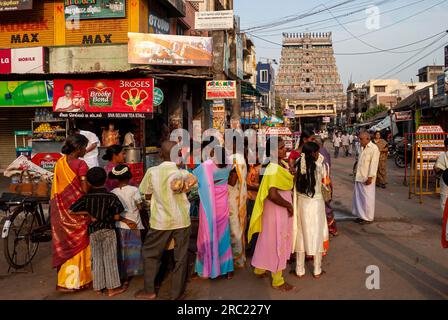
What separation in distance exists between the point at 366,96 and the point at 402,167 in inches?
2064

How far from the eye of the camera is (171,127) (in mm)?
14469

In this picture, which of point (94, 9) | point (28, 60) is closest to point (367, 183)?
point (94, 9)

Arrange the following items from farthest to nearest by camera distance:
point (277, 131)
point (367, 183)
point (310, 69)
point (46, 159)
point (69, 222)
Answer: point (310, 69) < point (277, 131) < point (46, 159) < point (367, 183) < point (69, 222)

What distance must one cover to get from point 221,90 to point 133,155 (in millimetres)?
2945

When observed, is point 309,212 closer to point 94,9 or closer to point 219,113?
point 219,113

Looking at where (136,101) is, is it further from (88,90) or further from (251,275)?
(251,275)

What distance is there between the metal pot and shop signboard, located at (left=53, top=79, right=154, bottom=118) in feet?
2.97

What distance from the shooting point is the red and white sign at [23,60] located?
41.0ft

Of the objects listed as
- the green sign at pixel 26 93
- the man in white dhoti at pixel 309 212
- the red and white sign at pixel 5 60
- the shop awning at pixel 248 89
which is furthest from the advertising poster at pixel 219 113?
the red and white sign at pixel 5 60

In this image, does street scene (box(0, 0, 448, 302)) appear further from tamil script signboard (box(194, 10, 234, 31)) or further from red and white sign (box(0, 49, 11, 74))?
red and white sign (box(0, 49, 11, 74))

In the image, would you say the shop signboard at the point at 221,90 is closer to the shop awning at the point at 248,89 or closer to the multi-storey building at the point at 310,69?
the shop awning at the point at 248,89

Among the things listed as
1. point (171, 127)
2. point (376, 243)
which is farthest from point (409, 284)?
point (171, 127)

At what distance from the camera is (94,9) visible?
12.4m

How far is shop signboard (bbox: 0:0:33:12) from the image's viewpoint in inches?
485
